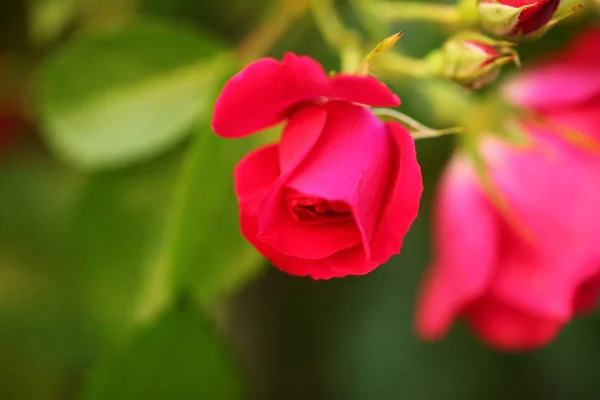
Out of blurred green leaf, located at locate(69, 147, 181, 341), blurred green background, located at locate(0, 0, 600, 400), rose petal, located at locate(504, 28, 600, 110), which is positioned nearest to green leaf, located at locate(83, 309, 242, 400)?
blurred green background, located at locate(0, 0, 600, 400)

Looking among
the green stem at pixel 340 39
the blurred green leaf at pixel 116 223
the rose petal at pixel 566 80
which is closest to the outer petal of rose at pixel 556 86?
the rose petal at pixel 566 80

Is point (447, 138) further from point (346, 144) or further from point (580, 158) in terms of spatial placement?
point (346, 144)

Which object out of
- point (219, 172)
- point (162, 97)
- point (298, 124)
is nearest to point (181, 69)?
point (162, 97)

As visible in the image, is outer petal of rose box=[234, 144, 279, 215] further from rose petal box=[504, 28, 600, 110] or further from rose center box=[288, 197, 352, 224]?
rose petal box=[504, 28, 600, 110]

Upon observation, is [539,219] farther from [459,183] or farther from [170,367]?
[170,367]

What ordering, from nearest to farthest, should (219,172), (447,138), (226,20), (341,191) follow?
(341,191), (219,172), (447,138), (226,20)

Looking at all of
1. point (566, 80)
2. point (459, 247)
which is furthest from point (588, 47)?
point (459, 247)

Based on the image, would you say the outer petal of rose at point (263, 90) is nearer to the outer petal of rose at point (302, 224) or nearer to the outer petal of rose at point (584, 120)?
the outer petal of rose at point (302, 224)
